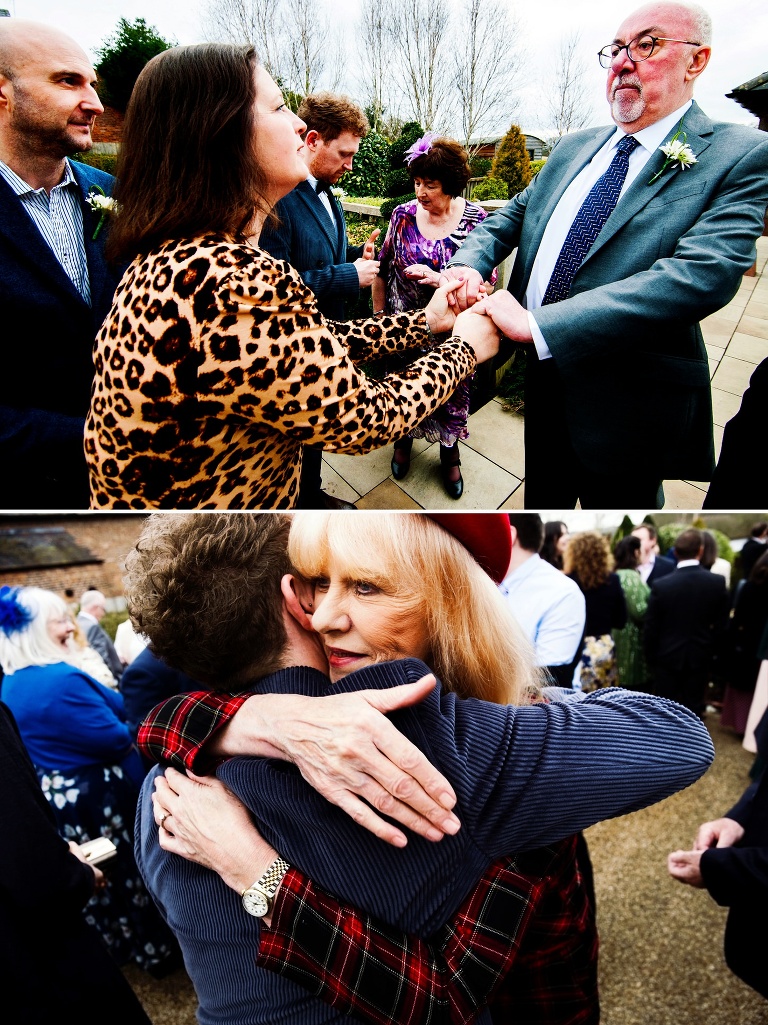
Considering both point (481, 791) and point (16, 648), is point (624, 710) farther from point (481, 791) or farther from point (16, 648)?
point (16, 648)

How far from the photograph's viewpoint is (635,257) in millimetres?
1755

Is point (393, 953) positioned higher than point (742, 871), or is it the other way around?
point (393, 953)

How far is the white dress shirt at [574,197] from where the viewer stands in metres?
1.74

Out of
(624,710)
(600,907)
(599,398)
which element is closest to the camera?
(624,710)

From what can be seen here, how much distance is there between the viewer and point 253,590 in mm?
898

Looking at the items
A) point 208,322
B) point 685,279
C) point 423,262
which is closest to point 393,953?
point 208,322

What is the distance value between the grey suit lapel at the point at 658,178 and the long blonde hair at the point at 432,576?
1516 millimetres

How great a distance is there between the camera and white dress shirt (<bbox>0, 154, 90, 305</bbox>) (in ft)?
5.74

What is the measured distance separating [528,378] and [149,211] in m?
1.69

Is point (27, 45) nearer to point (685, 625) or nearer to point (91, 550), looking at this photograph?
point (91, 550)

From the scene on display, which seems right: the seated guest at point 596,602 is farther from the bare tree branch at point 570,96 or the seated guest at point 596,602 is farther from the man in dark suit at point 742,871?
the bare tree branch at point 570,96

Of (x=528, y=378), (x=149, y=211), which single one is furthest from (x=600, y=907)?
(x=149, y=211)

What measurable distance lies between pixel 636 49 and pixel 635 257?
2.05 ft

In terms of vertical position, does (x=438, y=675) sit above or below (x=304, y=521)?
below
